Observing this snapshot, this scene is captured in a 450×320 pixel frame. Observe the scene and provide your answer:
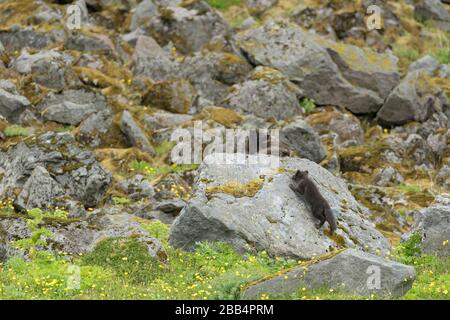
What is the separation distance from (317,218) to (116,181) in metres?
11.8

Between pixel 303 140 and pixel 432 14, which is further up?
pixel 303 140

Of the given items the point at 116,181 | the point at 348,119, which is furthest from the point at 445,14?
the point at 116,181

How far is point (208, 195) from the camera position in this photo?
826 inches

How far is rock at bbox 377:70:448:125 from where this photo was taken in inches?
1679

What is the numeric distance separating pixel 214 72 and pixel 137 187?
14085 mm

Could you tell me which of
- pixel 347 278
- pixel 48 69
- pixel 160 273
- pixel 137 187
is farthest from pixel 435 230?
pixel 48 69

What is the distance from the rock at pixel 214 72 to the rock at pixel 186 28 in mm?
3857

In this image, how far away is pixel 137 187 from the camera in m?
30.3

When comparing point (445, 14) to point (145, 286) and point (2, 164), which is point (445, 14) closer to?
point (2, 164)

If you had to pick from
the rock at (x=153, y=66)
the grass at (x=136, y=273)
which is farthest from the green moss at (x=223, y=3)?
the grass at (x=136, y=273)

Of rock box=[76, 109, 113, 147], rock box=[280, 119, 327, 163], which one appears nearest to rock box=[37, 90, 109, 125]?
rock box=[76, 109, 113, 147]

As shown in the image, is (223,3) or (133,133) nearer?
(133,133)

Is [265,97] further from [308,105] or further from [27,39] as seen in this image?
[27,39]
